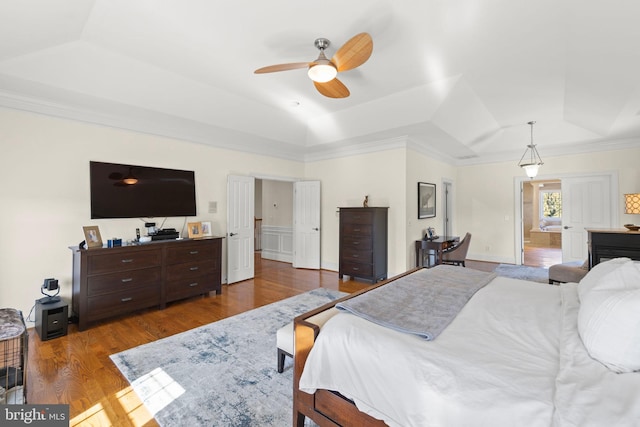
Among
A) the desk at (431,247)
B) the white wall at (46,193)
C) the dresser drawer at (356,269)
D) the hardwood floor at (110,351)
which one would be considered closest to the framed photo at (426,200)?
the desk at (431,247)

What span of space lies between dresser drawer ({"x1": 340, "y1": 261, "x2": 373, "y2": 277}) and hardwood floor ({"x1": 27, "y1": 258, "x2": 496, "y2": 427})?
0.21 m

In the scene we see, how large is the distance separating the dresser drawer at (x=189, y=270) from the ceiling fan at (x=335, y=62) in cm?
282

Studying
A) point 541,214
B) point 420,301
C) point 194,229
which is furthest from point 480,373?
point 541,214

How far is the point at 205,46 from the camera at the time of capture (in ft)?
9.16

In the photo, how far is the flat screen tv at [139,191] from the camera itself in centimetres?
364

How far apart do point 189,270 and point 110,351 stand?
1.46 m

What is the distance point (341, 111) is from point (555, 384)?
13.7 feet

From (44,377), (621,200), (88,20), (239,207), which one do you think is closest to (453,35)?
(88,20)

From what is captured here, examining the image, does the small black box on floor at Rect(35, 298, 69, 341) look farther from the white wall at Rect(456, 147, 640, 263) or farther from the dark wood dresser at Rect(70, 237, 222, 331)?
the white wall at Rect(456, 147, 640, 263)

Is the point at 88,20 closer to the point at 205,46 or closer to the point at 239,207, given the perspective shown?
the point at 205,46

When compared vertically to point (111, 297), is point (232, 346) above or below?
below

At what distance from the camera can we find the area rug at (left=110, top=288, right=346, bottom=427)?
6.05 feet

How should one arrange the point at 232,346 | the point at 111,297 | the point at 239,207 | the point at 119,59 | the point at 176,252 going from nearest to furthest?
the point at 232,346 < the point at 119,59 < the point at 111,297 < the point at 176,252 < the point at 239,207

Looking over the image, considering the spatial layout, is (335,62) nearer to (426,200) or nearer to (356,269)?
(356,269)
